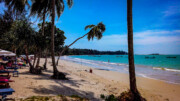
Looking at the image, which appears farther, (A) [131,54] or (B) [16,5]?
(B) [16,5]

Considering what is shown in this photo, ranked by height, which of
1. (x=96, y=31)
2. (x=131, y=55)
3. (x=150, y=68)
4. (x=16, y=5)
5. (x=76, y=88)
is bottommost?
(x=150, y=68)

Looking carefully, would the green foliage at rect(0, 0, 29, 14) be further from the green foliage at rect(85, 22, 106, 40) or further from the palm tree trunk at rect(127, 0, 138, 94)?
the palm tree trunk at rect(127, 0, 138, 94)

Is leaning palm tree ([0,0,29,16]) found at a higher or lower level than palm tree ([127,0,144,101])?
higher

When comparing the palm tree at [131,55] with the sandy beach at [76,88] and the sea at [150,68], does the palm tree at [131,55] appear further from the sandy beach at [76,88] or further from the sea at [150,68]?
the sea at [150,68]

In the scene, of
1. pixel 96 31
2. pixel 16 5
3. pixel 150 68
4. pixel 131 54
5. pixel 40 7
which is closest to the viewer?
pixel 131 54

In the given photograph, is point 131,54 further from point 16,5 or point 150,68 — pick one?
point 150,68

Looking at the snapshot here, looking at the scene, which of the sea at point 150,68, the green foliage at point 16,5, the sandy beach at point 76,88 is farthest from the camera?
the green foliage at point 16,5

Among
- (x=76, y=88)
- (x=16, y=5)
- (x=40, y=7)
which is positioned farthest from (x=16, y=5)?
(x=76, y=88)

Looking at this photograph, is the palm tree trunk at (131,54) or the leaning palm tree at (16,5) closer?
the palm tree trunk at (131,54)

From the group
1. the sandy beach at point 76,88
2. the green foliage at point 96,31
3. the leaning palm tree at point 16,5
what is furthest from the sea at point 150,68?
the leaning palm tree at point 16,5

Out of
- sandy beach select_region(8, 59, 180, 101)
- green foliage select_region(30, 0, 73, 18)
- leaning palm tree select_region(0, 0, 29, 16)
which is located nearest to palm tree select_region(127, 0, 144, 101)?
sandy beach select_region(8, 59, 180, 101)

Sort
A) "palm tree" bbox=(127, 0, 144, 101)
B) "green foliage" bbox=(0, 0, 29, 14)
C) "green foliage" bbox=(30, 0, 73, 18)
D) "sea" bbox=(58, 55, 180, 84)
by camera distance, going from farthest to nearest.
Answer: "green foliage" bbox=(0, 0, 29, 14)
"sea" bbox=(58, 55, 180, 84)
"green foliage" bbox=(30, 0, 73, 18)
"palm tree" bbox=(127, 0, 144, 101)

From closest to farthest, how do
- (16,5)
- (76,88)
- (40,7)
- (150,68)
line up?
(76,88) < (40,7) < (16,5) < (150,68)

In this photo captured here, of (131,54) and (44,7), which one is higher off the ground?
(44,7)
